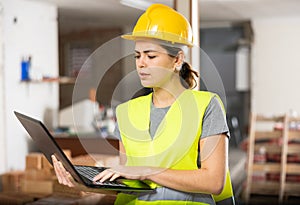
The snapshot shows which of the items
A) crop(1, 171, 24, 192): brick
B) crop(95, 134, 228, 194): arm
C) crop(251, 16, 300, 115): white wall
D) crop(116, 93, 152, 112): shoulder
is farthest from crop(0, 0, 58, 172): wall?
crop(251, 16, 300, 115): white wall

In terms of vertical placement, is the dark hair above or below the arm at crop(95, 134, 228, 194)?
above

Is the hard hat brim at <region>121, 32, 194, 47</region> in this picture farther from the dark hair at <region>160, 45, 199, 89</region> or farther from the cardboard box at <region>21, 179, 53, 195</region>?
the cardboard box at <region>21, 179, 53, 195</region>

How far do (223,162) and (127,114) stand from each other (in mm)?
212

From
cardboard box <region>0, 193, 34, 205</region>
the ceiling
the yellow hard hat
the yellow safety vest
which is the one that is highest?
the ceiling

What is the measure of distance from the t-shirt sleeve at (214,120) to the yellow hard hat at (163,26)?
0.41 ft

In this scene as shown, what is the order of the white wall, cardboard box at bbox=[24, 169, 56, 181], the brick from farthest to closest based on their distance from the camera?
1. the white wall
2. the brick
3. cardboard box at bbox=[24, 169, 56, 181]

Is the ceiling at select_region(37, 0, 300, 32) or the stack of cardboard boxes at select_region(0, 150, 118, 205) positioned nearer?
the stack of cardboard boxes at select_region(0, 150, 118, 205)

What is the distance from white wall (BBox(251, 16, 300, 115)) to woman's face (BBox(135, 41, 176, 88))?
12.0 ft

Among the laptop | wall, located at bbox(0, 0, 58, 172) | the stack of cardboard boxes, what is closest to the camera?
the laptop

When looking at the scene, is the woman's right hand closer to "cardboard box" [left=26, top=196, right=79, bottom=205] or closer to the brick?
"cardboard box" [left=26, top=196, right=79, bottom=205]

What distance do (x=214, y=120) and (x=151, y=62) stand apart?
5.5 inches

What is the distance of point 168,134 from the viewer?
32.4 inches

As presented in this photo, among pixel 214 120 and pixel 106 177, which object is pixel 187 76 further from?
pixel 106 177

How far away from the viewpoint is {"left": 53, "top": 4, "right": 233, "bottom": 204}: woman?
2.46 ft
